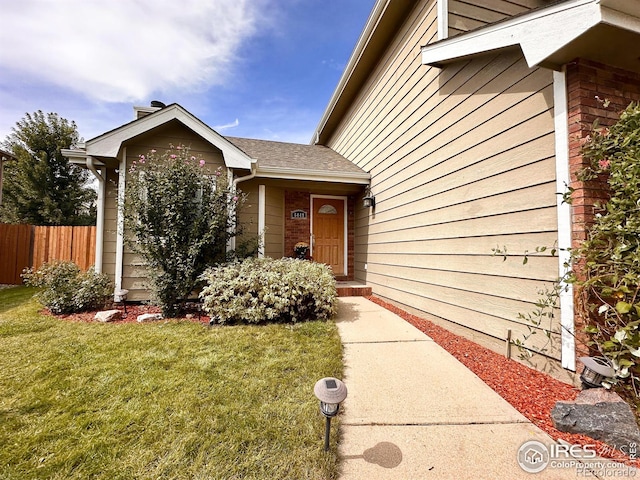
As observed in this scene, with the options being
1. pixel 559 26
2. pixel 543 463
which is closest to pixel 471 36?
pixel 559 26

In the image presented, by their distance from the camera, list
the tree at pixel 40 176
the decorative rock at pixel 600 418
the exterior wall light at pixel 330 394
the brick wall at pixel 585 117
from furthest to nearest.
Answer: the tree at pixel 40 176
the brick wall at pixel 585 117
the decorative rock at pixel 600 418
the exterior wall light at pixel 330 394

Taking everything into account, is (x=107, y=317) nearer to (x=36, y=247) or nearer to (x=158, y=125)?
(x=158, y=125)

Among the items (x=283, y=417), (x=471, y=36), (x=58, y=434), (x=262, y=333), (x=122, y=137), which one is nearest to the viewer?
(x=58, y=434)

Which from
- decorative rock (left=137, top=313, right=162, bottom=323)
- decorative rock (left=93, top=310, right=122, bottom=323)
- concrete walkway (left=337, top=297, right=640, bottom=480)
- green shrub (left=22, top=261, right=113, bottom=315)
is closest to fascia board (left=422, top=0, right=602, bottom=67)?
concrete walkway (left=337, top=297, right=640, bottom=480)

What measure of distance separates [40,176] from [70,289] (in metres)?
13.5

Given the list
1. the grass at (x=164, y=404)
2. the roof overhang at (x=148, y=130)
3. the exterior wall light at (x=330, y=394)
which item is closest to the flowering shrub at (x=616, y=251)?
the exterior wall light at (x=330, y=394)

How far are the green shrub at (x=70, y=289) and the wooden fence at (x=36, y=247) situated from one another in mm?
3191

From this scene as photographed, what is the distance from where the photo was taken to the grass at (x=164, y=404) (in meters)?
1.49

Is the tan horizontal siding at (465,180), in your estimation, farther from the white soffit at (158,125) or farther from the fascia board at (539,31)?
the white soffit at (158,125)

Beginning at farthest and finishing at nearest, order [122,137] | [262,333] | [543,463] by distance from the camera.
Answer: [122,137] < [262,333] < [543,463]

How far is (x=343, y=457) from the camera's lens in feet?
5.15

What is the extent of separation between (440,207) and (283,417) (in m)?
3.30

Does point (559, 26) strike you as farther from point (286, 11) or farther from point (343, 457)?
point (286, 11)

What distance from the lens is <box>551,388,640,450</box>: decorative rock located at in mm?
1636
